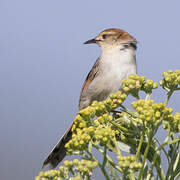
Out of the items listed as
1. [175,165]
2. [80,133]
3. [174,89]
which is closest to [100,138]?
[80,133]

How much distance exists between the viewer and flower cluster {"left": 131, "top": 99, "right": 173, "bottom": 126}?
7.54 ft

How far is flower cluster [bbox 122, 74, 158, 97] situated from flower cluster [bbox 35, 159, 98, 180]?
90cm

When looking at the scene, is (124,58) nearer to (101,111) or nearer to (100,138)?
(101,111)

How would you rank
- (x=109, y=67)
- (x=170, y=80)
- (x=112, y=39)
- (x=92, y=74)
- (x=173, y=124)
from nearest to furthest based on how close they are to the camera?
(x=173, y=124) → (x=170, y=80) → (x=109, y=67) → (x=92, y=74) → (x=112, y=39)

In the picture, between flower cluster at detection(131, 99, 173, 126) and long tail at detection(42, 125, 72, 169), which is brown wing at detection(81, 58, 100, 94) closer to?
long tail at detection(42, 125, 72, 169)

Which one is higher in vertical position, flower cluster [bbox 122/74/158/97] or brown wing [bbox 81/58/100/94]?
flower cluster [bbox 122/74/158/97]

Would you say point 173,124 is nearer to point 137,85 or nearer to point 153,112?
point 153,112

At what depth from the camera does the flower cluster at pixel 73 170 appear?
2.22 metres

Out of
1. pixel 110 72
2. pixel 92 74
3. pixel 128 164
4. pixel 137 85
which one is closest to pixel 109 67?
pixel 110 72

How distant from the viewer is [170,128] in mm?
2510

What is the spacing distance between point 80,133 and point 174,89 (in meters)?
1.01

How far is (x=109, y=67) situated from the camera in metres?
6.21

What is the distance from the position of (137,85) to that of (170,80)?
0.30 metres

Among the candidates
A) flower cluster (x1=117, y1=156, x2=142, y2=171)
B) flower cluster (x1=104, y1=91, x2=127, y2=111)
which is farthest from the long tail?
flower cluster (x1=117, y1=156, x2=142, y2=171)
